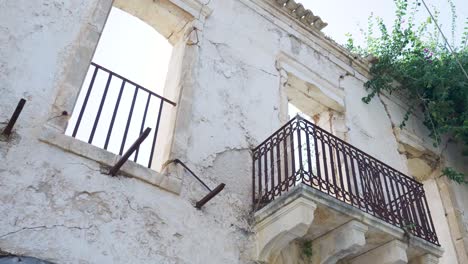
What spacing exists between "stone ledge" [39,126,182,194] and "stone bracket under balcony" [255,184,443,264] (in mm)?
1051

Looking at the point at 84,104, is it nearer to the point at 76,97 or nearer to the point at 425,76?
the point at 76,97

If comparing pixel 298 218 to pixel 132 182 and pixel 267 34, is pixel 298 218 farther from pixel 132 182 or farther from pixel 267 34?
pixel 267 34

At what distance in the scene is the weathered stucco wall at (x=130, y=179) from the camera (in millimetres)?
3748

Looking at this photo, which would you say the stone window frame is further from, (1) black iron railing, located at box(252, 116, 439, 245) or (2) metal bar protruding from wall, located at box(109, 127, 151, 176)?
(1) black iron railing, located at box(252, 116, 439, 245)

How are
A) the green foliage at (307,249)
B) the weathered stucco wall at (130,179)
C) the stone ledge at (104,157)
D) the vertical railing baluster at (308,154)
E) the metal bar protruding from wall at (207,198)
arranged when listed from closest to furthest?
the weathered stucco wall at (130,179) < the stone ledge at (104,157) < the metal bar protruding from wall at (207,198) < the vertical railing baluster at (308,154) < the green foliage at (307,249)

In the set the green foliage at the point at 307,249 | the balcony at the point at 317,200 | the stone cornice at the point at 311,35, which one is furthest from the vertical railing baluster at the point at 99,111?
the stone cornice at the point at 311,35

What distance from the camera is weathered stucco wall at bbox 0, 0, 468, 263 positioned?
3.75m

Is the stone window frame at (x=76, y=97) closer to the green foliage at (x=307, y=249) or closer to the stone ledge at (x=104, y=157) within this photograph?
the stone ledge at (x=104, y=157)

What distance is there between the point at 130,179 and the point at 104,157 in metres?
0.32

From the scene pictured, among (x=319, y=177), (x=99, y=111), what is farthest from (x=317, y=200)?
(x=99, y=111)

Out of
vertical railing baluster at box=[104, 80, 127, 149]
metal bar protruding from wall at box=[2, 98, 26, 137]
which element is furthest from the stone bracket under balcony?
metal bar protruding from wall at box=[2, 98, 26, 137]

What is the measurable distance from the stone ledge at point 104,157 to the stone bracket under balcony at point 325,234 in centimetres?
105

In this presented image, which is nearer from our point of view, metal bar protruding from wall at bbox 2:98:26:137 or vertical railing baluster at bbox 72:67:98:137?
metal bar protruding from wall at bbox 2:98:26:137

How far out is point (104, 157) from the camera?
4277mm
